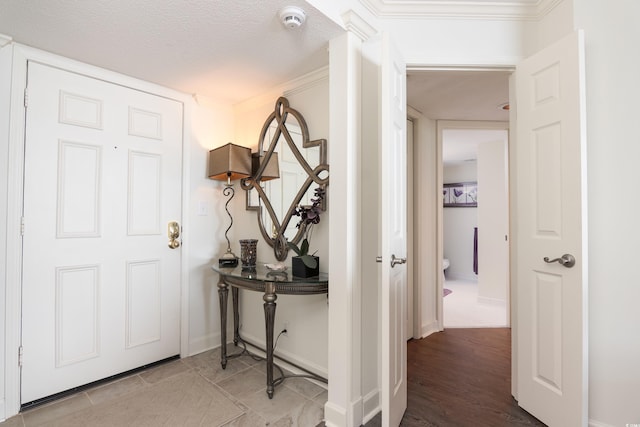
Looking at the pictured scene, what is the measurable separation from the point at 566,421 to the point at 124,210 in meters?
2.94

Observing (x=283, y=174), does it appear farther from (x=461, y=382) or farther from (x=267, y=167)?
(x=461, y=382)

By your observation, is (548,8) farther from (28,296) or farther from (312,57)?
(28,296)

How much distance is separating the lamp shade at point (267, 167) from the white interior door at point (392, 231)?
106 cm

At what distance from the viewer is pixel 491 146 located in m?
3.97

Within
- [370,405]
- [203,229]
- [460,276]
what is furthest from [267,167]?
[460,276]

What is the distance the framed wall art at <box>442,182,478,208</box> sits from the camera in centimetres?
554

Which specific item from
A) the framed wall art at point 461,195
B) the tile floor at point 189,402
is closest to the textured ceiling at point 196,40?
the tile floor at point 189,402

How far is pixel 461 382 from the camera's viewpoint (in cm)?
211

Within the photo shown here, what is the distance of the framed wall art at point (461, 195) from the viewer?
5543 mm

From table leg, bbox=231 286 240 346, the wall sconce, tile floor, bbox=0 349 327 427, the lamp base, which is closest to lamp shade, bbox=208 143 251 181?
the wall sconce

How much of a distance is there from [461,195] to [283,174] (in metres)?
4.43

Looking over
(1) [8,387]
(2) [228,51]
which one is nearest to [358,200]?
(2) [228,51]

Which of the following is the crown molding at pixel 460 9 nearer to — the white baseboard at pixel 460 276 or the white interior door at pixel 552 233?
the white interior door at pixel 552 233

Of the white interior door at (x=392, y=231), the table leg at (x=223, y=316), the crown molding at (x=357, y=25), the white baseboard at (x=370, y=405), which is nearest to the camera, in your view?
the white interior door at (x=392, y=231)
